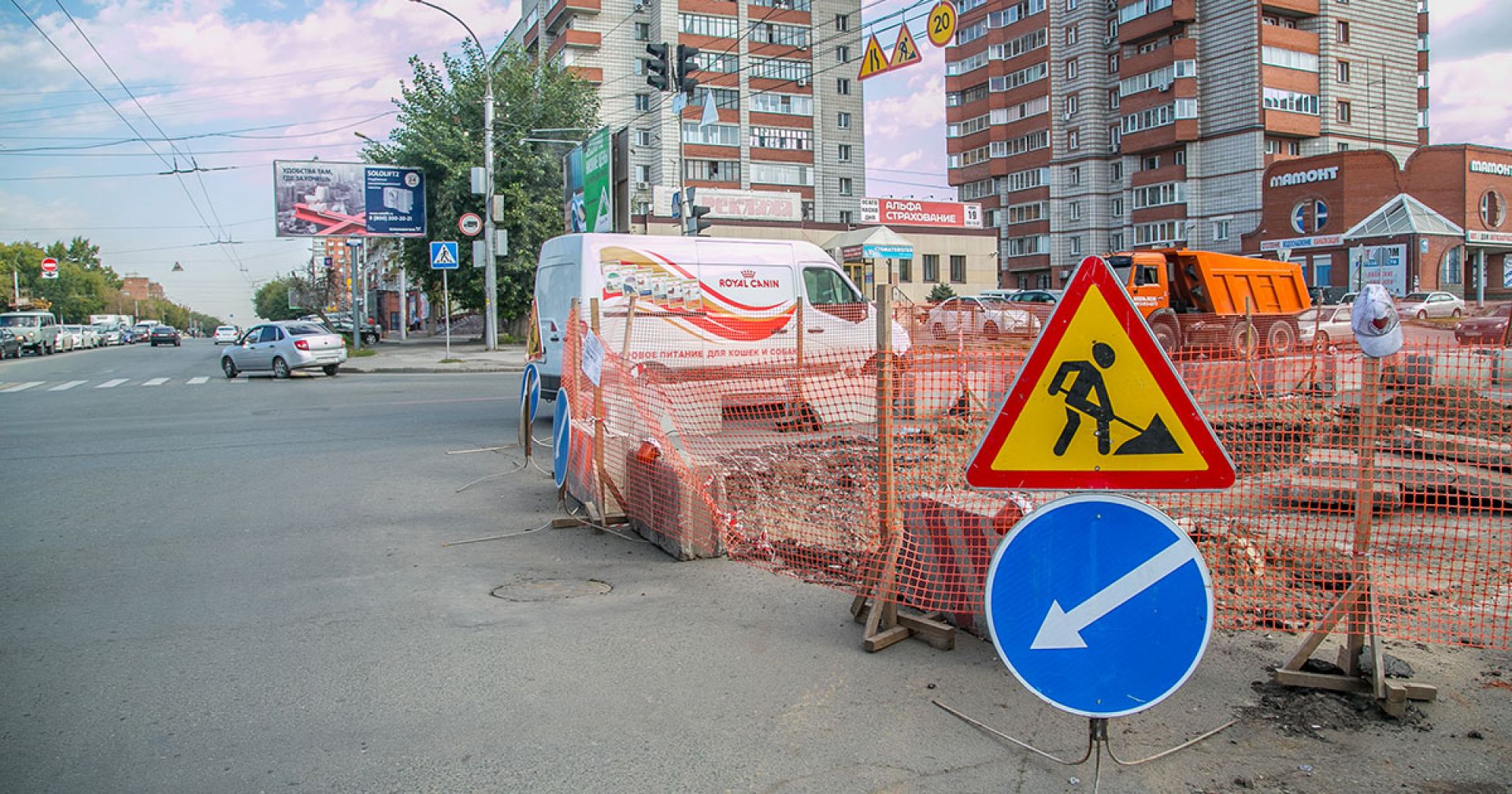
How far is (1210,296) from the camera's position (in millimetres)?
23516

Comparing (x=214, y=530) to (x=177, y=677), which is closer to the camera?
(x=177, y=677)

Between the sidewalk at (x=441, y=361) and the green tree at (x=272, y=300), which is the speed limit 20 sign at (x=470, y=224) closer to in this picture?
the sidewalk at (x=441, y=361)

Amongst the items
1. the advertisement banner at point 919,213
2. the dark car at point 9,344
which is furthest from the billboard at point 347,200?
the advertisement banner at point 919,213

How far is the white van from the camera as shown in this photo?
1349 centimetres

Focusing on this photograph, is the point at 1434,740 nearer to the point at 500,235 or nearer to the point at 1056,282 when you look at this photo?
the point at 500,235

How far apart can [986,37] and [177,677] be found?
77748 millimetres

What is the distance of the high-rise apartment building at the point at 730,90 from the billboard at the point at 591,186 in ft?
115

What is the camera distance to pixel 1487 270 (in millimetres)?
53219

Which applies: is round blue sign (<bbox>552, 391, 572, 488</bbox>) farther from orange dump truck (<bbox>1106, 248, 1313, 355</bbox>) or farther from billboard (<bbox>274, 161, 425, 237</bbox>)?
billboard (<bbox>274, 161, 425, 237</bbox>)

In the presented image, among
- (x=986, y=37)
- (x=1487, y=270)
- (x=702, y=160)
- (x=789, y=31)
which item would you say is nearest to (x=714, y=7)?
(x=789, y=31)

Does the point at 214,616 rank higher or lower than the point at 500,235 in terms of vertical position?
lower

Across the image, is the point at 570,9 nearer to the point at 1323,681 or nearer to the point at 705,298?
the point at 705,298

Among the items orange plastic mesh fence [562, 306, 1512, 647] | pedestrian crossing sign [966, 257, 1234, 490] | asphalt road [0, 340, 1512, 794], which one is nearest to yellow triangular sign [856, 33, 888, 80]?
orange plastic mesh fence [562, 306, 1512, 647]

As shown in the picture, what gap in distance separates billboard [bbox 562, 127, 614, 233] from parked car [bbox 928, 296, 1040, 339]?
437 inches
